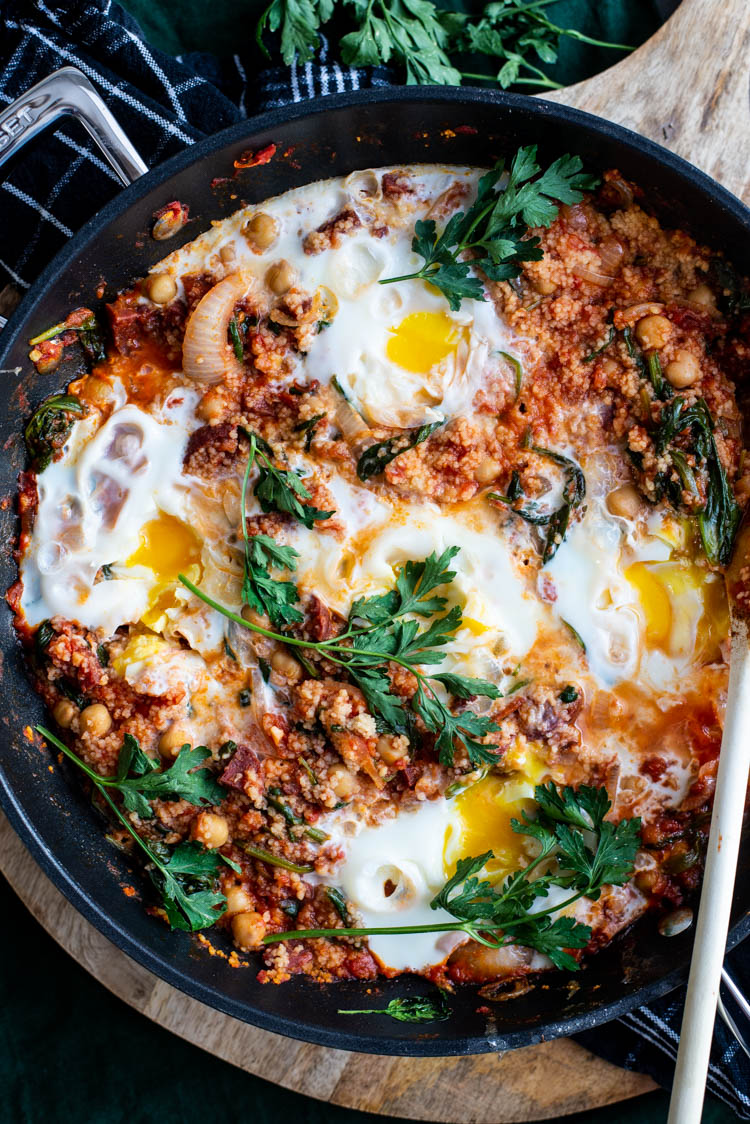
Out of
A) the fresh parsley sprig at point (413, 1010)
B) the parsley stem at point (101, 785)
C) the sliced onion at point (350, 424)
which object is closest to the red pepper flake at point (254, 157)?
the sliced onion at point (350, 424)

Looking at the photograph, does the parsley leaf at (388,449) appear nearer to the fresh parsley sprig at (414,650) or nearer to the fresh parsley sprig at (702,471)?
the fresh parsley sprig at (414,650)

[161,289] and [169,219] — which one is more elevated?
[169,219]

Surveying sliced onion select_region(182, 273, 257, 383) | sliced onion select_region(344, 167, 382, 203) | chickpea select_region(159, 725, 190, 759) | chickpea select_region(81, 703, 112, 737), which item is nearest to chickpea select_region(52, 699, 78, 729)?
chickpea select_region(81, 703, 112, 737)

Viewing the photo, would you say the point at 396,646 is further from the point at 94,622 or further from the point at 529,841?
the point at 94,622

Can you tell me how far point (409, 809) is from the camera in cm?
401

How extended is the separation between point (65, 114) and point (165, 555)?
5.82 feet

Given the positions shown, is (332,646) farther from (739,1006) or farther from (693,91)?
(693,91)

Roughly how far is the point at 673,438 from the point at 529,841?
171cm

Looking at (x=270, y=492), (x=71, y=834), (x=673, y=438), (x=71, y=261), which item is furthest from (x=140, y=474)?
(x=673, y=438)

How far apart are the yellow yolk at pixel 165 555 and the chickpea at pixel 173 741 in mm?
485

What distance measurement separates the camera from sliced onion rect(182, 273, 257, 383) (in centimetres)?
394

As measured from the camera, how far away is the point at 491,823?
13.2ft

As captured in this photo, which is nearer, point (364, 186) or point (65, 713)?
point (65, 713)

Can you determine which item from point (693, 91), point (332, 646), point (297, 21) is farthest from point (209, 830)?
point (693, 91)
